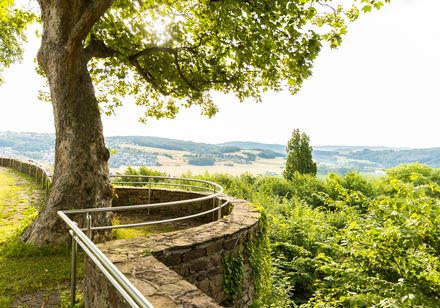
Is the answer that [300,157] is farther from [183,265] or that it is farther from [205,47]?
[183,265]

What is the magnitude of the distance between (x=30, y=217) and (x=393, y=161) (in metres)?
191

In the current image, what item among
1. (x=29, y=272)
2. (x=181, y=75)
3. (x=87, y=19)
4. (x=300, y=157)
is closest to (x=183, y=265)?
(x=29, y=272)

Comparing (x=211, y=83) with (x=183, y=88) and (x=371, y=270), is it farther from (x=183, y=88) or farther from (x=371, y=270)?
(x=371, y=270)

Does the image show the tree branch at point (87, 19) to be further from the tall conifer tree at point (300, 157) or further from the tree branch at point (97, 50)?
the tall conifer tree at point (300, 157)

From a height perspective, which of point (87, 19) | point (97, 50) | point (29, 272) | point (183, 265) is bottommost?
point (29, 272)

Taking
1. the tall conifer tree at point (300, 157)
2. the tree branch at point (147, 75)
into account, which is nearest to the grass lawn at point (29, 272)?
the tree branch at point (147, 75)

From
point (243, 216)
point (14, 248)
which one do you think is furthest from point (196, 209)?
point (14, 248)

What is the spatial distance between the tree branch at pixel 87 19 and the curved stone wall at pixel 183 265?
4903 mm

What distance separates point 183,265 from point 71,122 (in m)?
4.51

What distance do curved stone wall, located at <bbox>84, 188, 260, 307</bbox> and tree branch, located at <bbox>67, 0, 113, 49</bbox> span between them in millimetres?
4903

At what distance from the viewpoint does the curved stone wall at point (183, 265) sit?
12.1 ft

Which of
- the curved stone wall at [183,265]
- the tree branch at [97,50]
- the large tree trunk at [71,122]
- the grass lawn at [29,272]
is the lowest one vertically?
the grass lawn at [29,272]

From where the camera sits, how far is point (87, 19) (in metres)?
7.21

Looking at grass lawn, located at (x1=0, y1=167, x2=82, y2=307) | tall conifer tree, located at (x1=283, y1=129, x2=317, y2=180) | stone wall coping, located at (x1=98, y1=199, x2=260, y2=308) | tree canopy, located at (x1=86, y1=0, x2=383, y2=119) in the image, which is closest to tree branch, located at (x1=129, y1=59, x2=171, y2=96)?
tree canopy, located at (x1=86, y1=0, x2=383, y2=119)
